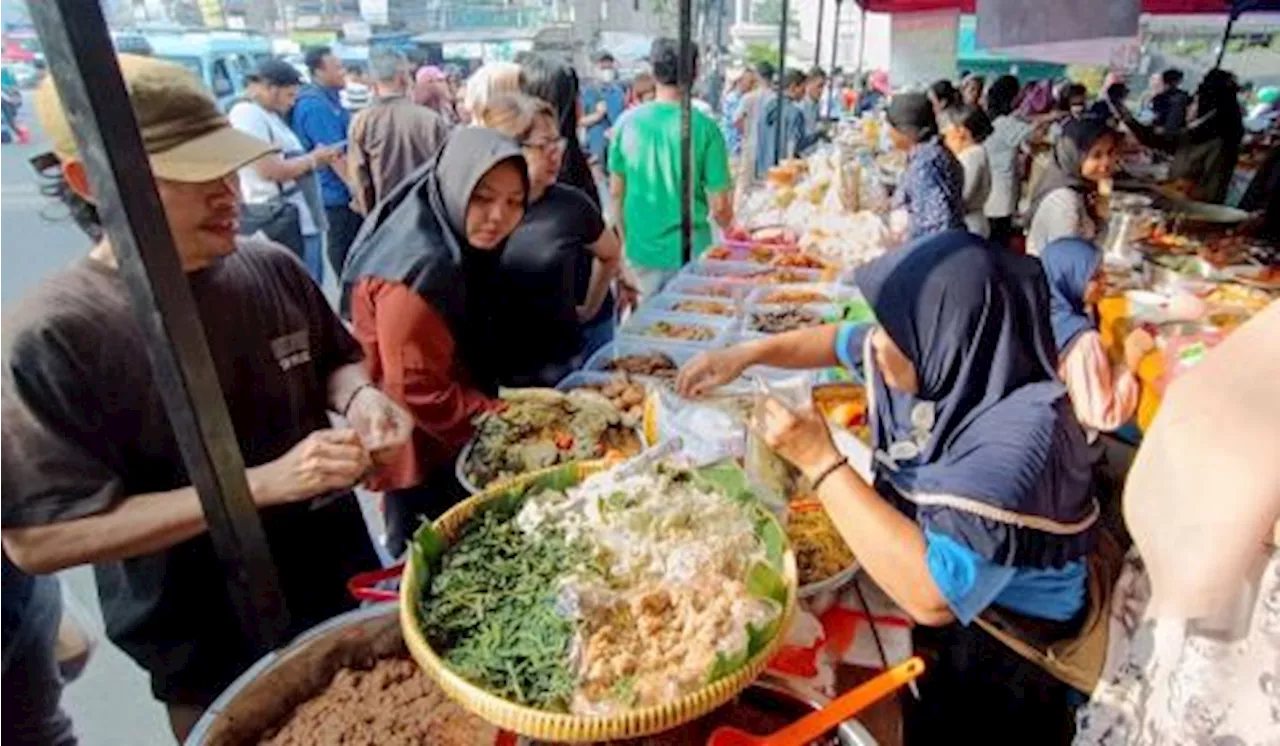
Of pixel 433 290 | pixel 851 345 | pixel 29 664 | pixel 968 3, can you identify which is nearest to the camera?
pixel 29 664

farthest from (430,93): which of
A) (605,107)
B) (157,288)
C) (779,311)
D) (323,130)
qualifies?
(157,288)

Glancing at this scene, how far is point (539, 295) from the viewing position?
271 centimetres

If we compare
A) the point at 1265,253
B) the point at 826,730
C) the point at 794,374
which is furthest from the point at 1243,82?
the point at 826,730

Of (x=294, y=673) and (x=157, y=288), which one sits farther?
(x=294, y=673)

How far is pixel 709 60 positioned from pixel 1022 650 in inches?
650

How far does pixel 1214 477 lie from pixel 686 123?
346 cm

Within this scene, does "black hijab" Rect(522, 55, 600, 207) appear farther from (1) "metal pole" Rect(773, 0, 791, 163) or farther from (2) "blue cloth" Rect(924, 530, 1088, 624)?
(1) "metal pole" Rect(773, 0, 791, 163)

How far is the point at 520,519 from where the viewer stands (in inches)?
54.8

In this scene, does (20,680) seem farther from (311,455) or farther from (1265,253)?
(1265,253)

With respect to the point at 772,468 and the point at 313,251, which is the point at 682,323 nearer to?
the point at 772,468

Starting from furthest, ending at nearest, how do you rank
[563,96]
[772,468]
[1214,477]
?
[563,96] → [772,468] → [1214,477]

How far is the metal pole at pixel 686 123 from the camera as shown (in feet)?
11.4

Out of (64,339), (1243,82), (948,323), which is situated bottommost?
(1243,82)

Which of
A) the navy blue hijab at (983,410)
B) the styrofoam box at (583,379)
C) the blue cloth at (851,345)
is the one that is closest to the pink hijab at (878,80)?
the blue cloth at (851,345)
